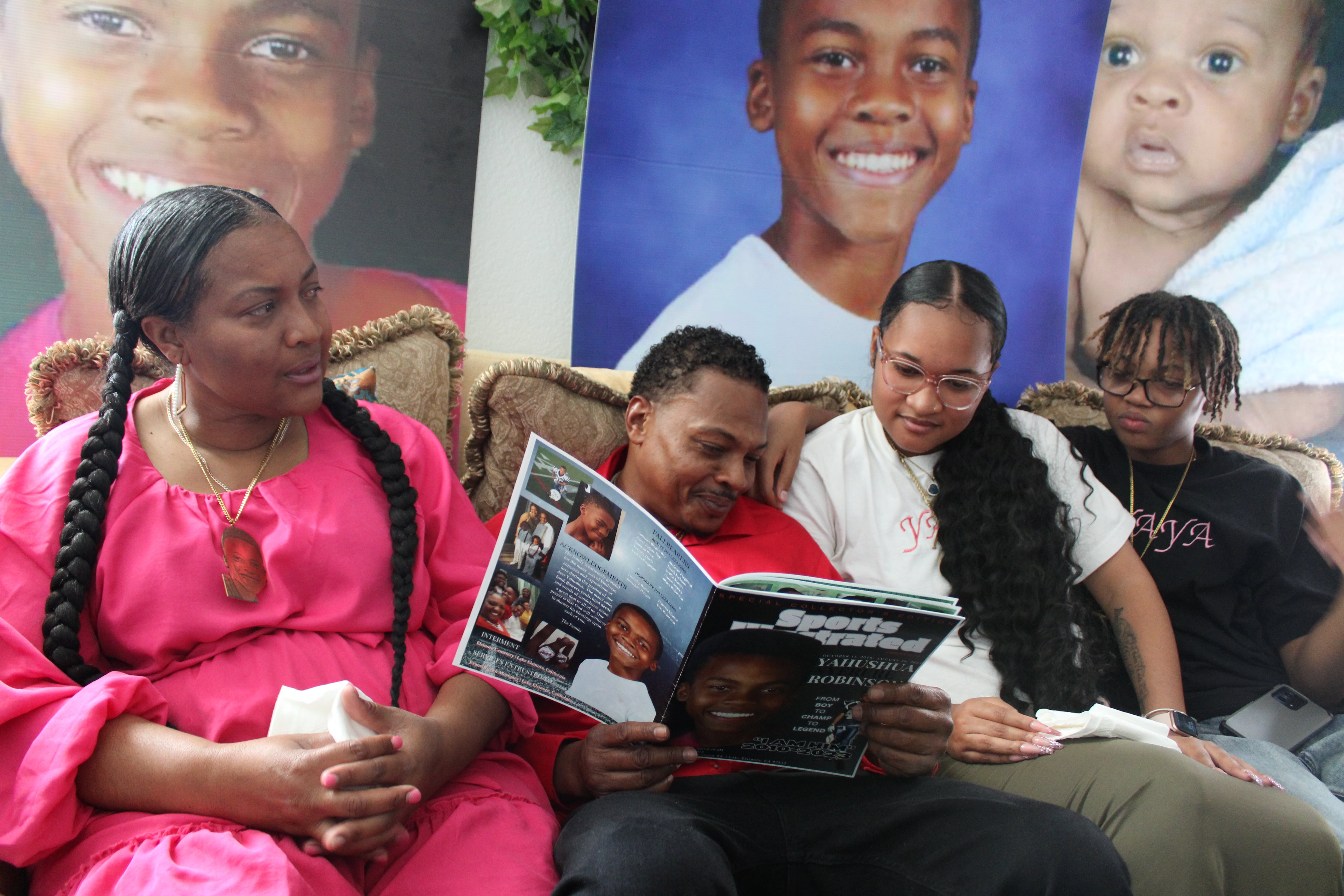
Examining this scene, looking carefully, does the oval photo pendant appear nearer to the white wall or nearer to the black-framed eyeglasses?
the white wall

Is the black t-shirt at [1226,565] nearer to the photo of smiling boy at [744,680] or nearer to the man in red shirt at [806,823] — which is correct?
the man in red shirt at [806,823]

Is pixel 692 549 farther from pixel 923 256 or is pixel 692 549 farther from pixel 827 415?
pixel 923 256

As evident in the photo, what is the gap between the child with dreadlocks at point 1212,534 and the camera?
1.88m

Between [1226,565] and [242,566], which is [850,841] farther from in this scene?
[1226,565]

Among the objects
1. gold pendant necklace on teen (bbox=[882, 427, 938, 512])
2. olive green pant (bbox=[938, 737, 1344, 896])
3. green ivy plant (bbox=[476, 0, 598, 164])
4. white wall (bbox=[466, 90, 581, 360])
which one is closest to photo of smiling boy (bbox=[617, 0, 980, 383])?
white wall (bbox=[466, 90, 581, 360])

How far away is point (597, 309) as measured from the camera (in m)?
2.39

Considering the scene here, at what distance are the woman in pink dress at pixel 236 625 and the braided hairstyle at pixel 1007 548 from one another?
88 cm

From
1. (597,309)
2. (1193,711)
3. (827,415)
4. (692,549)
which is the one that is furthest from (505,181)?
(1193,711)

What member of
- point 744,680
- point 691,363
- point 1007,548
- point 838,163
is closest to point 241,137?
point 691,363

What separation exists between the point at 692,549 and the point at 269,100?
1495 mm

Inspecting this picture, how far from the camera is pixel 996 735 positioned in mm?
1462

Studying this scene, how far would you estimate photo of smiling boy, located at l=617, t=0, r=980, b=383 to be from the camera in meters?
2.45

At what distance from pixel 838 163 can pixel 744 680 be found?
1.77 meters

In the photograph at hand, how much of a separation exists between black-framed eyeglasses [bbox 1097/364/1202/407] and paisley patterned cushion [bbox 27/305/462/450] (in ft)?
4.89
